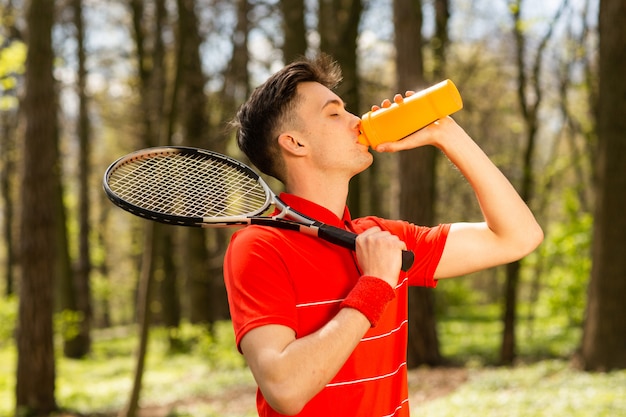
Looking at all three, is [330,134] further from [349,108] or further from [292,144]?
[349,108]

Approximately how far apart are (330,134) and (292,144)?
5.0 inches

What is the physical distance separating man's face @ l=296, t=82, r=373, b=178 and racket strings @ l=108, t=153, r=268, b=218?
378 mm

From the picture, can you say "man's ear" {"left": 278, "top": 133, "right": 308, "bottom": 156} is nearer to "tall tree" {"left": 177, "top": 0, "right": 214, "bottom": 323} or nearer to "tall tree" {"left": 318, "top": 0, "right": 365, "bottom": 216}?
"tall tree" {"left": 318, "top": 0, "right": 365, "bottom": 216}

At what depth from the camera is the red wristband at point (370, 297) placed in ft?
6.48

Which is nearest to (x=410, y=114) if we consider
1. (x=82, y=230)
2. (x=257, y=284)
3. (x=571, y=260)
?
(x=257, y=284)

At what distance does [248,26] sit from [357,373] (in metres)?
14.8

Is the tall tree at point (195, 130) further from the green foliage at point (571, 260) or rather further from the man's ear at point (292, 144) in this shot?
the man's ear at point (292, 144)

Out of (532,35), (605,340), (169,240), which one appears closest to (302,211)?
(605,340)

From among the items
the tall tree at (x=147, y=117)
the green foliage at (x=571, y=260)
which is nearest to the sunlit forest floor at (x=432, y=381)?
the green foliage at (x=571, y=260)

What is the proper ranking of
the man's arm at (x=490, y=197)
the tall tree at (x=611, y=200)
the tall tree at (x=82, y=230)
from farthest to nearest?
the tall tree at (x=82, y=230) < the tall tree at (x=611, y=200) < the man's arm at (x=490, y=197)

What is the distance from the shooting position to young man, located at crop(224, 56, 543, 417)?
193 centimetres

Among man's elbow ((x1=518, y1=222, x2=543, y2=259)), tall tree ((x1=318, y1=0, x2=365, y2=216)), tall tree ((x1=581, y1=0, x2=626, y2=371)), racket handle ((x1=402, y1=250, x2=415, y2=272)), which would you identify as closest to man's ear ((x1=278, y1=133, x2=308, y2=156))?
racket handle ((x1=402, y1=250, x2=415, y2=272))

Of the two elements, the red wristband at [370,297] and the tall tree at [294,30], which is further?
the tall tree at [294,30]

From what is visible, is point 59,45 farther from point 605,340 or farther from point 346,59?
point 605,340
